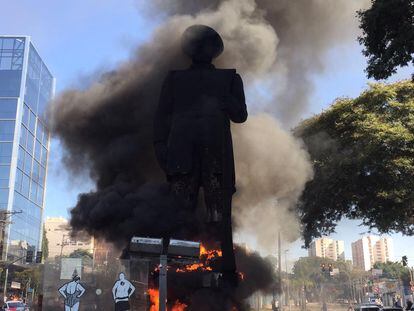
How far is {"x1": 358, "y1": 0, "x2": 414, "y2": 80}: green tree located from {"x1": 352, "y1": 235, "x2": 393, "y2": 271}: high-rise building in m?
89.8

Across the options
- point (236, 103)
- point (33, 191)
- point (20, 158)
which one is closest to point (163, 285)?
point (236, 103)

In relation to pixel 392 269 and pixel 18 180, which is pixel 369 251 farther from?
pixel 18 180

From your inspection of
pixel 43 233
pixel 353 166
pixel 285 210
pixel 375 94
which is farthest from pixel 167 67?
pixel 43 233

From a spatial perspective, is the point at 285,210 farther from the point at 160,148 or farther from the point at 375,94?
the point at 375,94

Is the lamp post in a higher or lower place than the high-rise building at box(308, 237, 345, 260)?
lower

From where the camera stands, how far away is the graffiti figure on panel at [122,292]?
9664 mm

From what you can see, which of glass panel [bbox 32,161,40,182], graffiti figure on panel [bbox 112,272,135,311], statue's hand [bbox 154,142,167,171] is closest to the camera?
graffiti figure on panel [bbox 112,272,135,311]

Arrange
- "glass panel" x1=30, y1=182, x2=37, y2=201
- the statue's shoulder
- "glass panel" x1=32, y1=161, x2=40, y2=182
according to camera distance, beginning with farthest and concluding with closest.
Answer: "glass panel" x1=30, y1=182, x2=37, y2=201 → "glass panel" x1=32, y1=161, x2=40, y2=182 → the statue's shoulder

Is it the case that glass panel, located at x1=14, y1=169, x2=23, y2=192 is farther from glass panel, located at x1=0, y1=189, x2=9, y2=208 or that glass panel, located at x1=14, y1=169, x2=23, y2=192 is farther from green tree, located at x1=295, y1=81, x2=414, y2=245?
green tree, located at x1=295, y1=81, x2=414, y2=245

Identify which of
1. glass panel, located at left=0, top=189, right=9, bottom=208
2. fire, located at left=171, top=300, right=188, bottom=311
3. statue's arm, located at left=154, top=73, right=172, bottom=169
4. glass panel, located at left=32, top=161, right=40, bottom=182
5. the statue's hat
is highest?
glass panel, located at left=32, top=161, right=40, bottom=182

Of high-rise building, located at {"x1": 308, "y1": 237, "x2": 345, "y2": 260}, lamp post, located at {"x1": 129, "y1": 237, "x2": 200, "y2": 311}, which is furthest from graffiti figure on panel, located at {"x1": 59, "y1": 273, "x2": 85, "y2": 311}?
high-rise building, located at {"x1": 308, "y1": 237, "x2": 345, "y2": 260}

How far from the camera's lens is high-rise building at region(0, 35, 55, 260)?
60.0 metres

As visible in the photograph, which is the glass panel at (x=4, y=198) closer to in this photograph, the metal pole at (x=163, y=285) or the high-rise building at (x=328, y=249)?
the high-rise building at (x=328, y=249)

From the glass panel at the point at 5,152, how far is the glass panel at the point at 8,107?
11.4 feet
